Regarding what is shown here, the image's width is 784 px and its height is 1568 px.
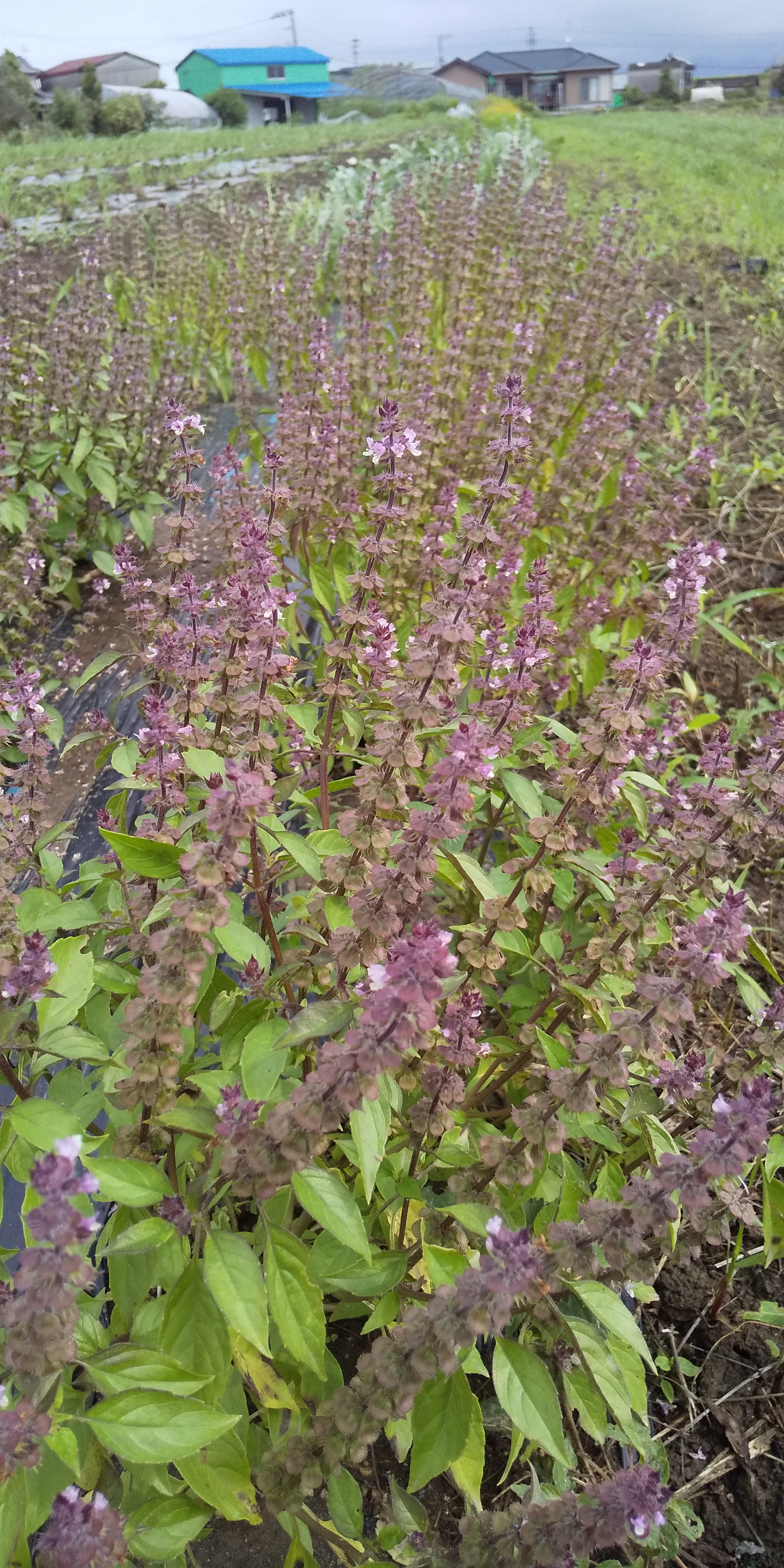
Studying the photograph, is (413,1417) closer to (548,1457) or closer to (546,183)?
(548,1457)

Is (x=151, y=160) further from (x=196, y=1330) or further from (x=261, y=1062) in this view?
(x=196, y=1330)

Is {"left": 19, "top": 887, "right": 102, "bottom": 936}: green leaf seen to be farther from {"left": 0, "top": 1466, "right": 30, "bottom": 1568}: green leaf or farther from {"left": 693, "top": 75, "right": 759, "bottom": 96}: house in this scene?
{"left": 693, "top": 75, "right": 759, "bottom": 96}: house

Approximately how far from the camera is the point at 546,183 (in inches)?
339

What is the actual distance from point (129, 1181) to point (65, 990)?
40 centimetres

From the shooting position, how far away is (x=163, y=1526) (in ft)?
4.96

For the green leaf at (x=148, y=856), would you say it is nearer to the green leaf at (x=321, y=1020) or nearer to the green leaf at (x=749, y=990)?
the green leaf at (x=321, y=1020)

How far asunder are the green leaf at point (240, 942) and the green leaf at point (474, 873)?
44 centimetres

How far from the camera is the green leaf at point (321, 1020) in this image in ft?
4.71

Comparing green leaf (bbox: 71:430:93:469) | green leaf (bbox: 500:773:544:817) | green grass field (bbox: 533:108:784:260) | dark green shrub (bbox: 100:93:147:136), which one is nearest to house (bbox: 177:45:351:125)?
dark green shrub (bbox: 100:93:147:136)

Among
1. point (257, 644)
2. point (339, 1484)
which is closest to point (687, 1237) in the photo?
point (339, 1484)

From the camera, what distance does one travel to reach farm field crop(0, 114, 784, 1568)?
4.57 ft

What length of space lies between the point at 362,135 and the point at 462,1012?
1445 inches

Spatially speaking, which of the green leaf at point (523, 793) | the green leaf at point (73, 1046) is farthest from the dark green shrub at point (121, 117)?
the green leaf at point (73, 1046)

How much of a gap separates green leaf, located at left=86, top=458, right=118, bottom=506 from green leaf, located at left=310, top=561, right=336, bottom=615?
1812 mm
